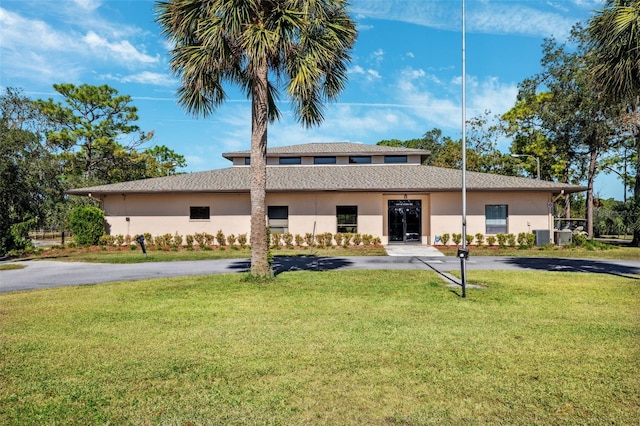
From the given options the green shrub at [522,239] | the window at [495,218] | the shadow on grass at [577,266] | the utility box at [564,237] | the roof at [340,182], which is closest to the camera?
the shadow on grass at [577,266]

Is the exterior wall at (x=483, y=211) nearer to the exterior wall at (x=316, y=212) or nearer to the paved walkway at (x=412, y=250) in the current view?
the exterior wall at (x=316, y=212)

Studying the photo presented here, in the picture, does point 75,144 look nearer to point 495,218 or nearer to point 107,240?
point 107,240

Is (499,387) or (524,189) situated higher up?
(524,189)

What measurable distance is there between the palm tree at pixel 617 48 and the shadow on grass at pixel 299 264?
10.1 meters

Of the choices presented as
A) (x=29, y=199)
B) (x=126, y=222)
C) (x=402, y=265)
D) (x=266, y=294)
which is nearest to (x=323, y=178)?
(x=402, y=265)

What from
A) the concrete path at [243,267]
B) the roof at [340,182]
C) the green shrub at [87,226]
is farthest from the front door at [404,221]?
the green shrub at [87,226]

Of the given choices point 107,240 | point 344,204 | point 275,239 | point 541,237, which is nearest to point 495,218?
point 541,237

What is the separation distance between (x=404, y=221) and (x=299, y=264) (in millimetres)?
10479

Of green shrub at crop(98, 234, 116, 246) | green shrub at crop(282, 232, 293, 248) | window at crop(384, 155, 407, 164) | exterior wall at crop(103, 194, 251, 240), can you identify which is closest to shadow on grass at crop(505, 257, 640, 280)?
green shrub at crop(282, 232, 293, 248)

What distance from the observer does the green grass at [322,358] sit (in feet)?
12.2

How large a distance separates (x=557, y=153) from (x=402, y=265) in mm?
27315

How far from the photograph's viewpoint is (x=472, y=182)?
76.6 feet

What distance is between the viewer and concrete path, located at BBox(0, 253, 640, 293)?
12570 mm

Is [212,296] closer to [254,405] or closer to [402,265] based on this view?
[254,405]
